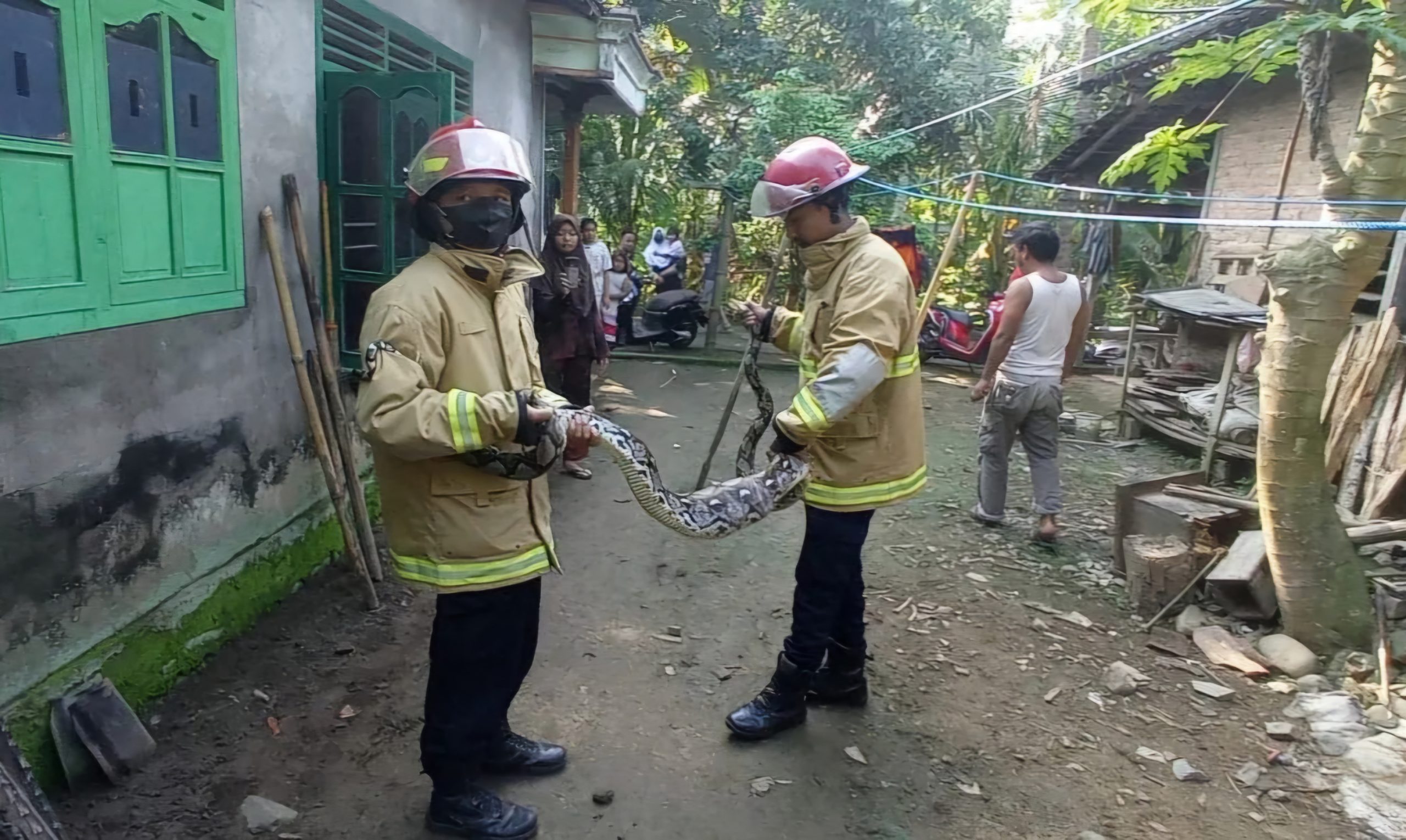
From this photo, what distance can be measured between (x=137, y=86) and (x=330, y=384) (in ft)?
4.79

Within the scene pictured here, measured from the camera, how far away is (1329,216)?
3.72 m

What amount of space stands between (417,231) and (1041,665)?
3028mm

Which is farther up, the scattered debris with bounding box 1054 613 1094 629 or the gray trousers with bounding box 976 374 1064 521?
the gray trousers with bounding box 976 374 1064 521

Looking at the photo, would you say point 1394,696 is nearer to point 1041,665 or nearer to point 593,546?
point 1041,665

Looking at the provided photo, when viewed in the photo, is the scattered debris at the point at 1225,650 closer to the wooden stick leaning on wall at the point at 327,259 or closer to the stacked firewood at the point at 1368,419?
the stacked firewood at the point at 1368,419

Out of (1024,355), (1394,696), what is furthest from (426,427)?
(1024,355)

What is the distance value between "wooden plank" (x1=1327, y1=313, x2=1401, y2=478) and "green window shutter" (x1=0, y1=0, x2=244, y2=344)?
560 centimetres

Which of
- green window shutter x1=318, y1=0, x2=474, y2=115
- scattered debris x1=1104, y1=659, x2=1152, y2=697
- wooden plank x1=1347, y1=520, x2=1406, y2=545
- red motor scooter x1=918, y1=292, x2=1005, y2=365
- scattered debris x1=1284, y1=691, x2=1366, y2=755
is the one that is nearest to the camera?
scattered debris x1=1284, y1=691, x2=1366, y2=755

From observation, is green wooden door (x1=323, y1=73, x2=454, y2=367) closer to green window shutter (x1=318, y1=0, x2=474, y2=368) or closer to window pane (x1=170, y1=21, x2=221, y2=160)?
green window shutter (x1=318, y1=0, x2=474, y2=368)

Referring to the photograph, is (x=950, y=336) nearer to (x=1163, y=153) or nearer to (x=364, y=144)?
(x=1163, y=153)

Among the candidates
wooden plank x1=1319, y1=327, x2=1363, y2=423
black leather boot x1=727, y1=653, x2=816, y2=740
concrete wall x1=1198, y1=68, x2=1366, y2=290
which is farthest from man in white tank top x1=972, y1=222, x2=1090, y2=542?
concrete wall x1=1198, y1=68, x2=1366, y2=290

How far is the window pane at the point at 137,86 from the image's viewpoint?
9.34 ft

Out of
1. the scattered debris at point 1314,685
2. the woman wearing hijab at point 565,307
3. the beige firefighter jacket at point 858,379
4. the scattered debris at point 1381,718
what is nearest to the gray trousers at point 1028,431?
the scattered debris at point 1314,685

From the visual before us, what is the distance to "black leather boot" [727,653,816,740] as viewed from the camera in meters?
3.19
